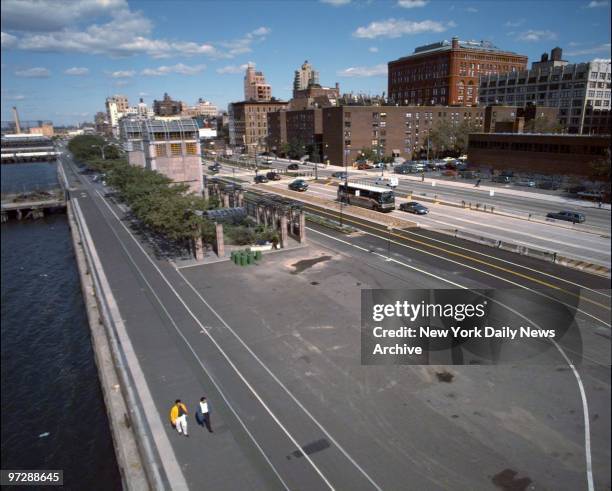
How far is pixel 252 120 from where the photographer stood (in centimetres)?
15562

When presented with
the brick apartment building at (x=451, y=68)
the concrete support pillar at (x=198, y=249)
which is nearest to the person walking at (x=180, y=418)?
the concrete support pillar at (x=198, y=249)

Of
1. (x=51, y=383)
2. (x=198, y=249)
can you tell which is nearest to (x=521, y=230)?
(x=198, y=249)

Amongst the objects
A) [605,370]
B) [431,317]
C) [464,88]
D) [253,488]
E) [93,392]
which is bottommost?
[93,392]

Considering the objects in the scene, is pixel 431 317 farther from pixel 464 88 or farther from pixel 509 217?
pixel 464 88

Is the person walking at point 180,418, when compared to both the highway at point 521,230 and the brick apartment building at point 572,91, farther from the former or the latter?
the brick apartment building at point 572,91

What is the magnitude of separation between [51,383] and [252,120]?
140296 mm

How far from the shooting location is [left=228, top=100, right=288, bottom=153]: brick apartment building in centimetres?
15412

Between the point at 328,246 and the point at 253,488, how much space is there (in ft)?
87.5

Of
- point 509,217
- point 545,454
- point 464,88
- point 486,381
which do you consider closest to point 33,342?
point 486,381

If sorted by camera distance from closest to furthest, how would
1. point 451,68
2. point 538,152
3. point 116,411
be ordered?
point 116,411, point 538,152, point 451,68

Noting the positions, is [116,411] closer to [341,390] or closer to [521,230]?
[341,390]

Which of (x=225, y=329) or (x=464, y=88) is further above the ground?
(x=464, y=88)

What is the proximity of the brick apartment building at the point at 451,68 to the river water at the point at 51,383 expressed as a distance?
9487 cm

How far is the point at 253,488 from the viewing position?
13.3 metres
